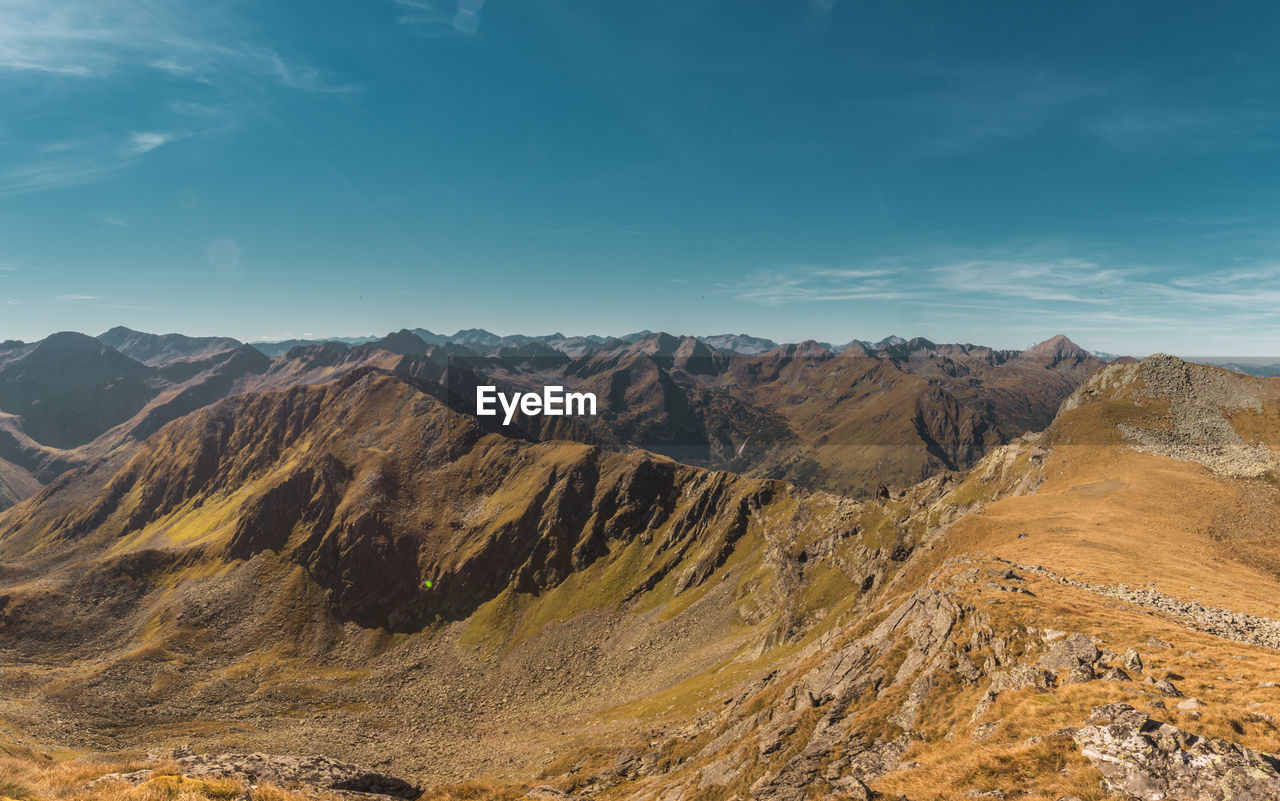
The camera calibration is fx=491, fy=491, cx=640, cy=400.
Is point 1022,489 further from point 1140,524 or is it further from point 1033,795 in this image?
point 1033,795

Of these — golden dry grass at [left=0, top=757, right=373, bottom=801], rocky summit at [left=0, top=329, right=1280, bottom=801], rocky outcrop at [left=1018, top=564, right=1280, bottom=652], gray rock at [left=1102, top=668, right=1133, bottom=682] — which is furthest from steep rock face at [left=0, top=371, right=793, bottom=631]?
golden dry grass at [left=0, top=757, right=373, bottom=801]

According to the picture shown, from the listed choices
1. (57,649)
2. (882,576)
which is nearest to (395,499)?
(57,649)

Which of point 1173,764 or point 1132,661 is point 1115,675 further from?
point 1173,764

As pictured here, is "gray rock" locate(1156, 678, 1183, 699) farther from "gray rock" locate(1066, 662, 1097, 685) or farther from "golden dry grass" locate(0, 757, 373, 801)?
"golden dry grass" locate(0, 757, 373, 801)

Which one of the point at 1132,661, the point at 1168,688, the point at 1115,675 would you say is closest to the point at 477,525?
the point at 1115,675

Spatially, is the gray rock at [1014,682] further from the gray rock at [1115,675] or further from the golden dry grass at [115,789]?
the golden dry grass at [115,789]

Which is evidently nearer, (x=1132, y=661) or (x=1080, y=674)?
(x=1132, y=661)

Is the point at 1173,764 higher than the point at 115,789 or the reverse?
higher
